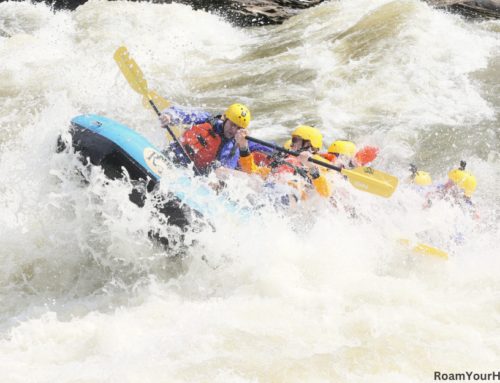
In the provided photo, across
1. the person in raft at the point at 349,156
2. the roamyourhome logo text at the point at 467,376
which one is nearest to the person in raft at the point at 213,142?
the person in raft at the point at 349,156

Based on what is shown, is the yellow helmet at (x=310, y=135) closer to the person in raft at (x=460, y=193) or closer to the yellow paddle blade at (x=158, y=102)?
the person in raft at (x=460, y=193)

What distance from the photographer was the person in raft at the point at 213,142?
170 inches

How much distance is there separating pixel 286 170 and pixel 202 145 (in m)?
0.87

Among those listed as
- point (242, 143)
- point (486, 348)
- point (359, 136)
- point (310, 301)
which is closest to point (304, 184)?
point (242, 143)

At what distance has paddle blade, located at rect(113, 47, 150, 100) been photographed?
4816mm

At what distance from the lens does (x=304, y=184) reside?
4.17 meters

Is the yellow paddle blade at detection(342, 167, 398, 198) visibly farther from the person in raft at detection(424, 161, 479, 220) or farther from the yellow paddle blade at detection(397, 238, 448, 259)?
the person in raft at detection(424, 161, 479, 220)

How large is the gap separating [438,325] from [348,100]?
5.17m

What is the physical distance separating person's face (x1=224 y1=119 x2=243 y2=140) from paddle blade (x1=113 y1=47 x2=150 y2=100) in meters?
1.03

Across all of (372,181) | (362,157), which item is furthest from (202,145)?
(362,157)

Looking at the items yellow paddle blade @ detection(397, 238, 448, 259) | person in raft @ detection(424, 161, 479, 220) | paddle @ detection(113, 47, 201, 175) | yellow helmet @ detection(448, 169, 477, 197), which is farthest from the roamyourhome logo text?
paddle @ detection(113, 47, 201, 175)

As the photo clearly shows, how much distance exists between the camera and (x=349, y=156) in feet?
16.6

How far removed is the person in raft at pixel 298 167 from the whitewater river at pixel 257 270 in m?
0.27

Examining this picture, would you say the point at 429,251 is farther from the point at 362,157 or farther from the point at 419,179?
the point at 362,157
